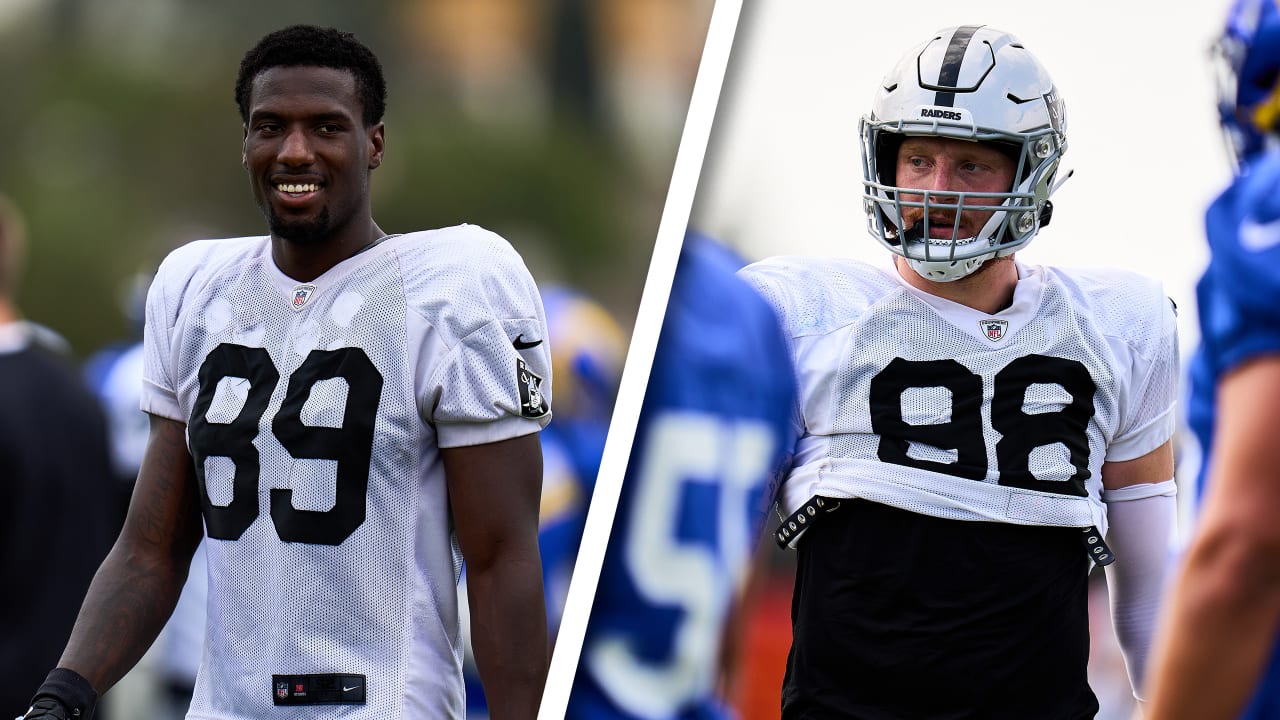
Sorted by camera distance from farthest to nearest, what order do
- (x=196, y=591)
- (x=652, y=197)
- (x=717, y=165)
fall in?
1. (x=652, y=197)
2. (x=196, y=591)
3. (x=717, y=165)

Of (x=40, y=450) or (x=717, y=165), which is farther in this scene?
(x=40, y=450)

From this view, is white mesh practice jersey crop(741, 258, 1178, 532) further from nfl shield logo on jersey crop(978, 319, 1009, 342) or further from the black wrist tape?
the black wrist tape

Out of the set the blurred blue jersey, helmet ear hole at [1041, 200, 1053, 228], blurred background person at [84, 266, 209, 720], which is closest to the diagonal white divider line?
helmet ear hole at [1041, 200, 1053, 228]

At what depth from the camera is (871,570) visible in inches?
124

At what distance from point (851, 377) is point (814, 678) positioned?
0.56m

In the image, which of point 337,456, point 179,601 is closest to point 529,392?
point 337,456

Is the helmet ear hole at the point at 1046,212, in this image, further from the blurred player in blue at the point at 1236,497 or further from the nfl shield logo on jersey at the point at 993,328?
the blurred player in blue at the point at 1236,497

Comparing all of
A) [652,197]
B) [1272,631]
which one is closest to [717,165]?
[1272,631]

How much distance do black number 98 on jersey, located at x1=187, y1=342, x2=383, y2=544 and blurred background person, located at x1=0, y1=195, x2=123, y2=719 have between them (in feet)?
5.73

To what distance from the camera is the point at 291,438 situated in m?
3.06

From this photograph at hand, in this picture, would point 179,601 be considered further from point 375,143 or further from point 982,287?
point 982,287

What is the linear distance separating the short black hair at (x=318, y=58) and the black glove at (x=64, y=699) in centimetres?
107

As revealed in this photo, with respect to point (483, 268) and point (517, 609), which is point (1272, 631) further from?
point (483, 268)

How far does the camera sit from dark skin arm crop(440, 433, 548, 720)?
3.04 meters
